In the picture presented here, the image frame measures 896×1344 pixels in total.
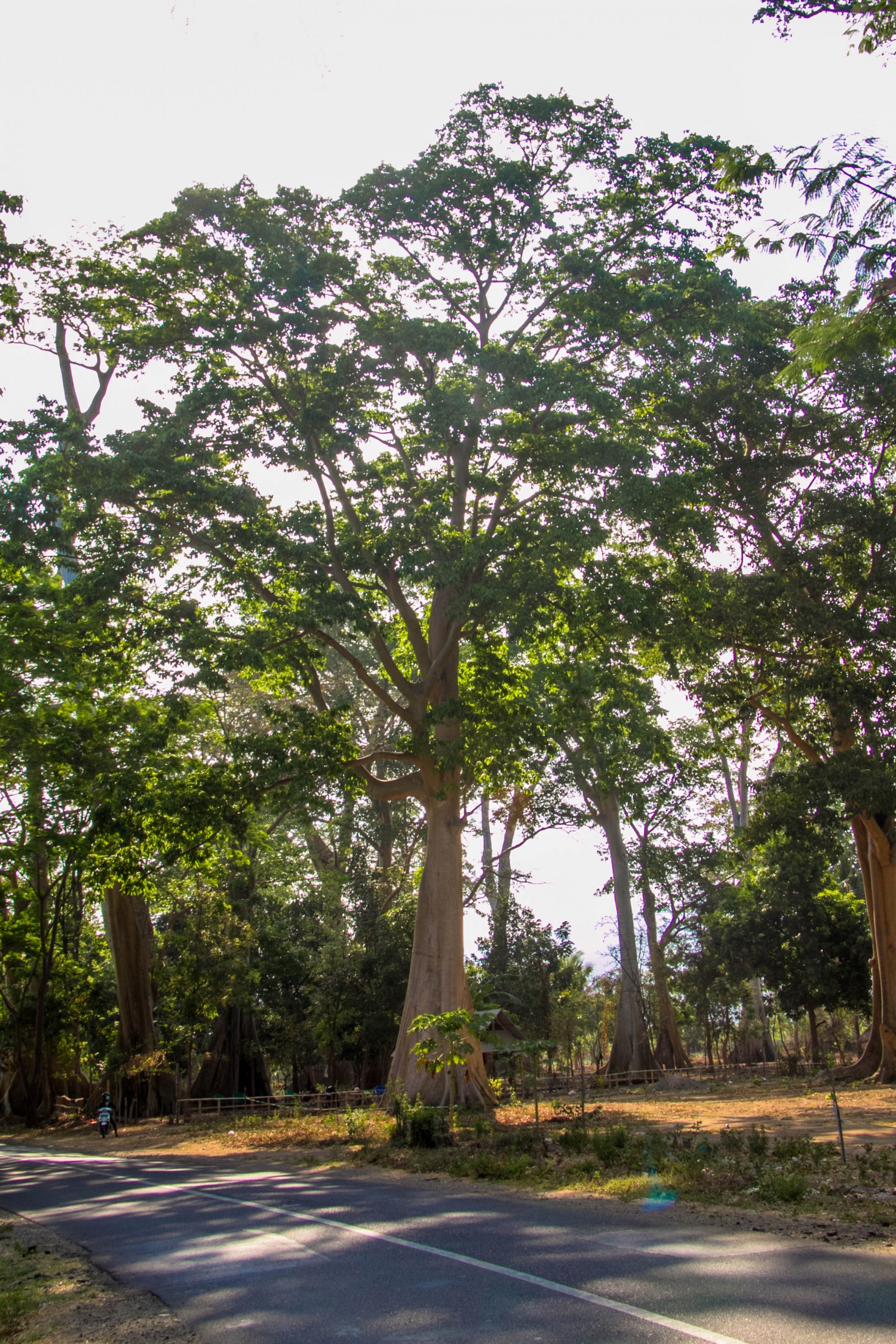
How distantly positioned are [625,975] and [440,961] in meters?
20.1

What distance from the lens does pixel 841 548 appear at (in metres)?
21.3

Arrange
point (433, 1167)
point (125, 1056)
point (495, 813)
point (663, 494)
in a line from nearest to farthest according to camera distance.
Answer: point (433, 1167), point (663, 494), point (125, 1056), point (495, 813)

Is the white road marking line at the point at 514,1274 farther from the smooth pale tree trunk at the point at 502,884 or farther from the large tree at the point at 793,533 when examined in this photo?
the smooth pale tree trunk at the point at 502,884

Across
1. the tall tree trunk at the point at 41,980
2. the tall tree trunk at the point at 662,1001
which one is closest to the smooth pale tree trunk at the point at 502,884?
the tall tree trunk at the point at 662,1001

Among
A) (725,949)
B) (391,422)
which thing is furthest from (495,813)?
(391,422)

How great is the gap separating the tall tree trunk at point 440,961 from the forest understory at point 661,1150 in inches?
39.4

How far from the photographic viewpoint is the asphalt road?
16.3 feet

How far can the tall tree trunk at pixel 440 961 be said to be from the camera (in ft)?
64.4

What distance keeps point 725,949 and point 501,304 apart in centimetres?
2451

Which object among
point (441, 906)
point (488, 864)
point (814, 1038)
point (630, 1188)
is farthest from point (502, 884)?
point (630, 1188)

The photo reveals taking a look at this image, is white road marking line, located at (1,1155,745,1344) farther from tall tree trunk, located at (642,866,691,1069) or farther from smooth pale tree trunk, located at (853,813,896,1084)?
tall tree trunk, located at (642,866,691,1069)

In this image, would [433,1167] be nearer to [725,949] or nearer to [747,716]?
[747,716]

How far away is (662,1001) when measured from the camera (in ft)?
140

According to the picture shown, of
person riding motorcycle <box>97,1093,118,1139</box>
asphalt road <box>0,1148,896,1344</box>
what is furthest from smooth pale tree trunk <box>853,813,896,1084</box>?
person riding motorcycle <box>97,1093,118,1139</box>
